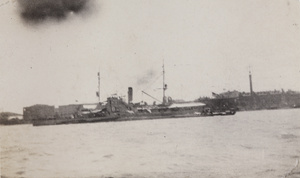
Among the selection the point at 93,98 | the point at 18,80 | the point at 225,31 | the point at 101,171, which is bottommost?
the point at 101,171

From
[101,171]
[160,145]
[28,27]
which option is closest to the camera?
[101,171]

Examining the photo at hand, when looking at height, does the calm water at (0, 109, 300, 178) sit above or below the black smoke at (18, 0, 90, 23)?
below

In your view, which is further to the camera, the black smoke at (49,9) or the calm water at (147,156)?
the black smoke at (49,9)

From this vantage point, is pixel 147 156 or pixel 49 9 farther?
pixel 147 156

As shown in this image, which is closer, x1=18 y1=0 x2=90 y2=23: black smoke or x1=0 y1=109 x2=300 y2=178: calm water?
x1=0 y1=109 x2=300 y2=178: calm water

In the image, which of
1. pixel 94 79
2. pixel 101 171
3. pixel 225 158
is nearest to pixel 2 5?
pixel 94 79

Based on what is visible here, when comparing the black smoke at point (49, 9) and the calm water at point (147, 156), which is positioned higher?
the black smoke at point (49, 9)

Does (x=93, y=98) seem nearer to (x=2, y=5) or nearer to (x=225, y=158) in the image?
(x=2, y=5)

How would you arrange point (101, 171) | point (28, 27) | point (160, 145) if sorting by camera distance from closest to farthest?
point (101, 171) → point (28, 27) → point (160, 145)
